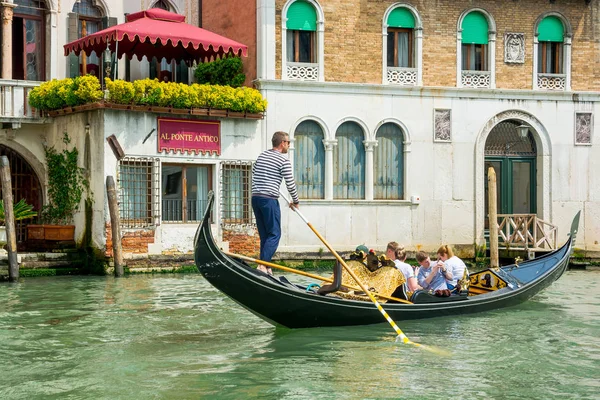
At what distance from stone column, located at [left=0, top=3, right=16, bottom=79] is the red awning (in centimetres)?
80

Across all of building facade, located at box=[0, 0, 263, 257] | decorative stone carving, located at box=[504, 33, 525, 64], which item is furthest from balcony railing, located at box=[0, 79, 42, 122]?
decorative stone carving, located at box=[504, 33, 525, 64]

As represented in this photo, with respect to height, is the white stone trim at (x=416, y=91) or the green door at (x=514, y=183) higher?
the white stone trim at (x=416, y=91)

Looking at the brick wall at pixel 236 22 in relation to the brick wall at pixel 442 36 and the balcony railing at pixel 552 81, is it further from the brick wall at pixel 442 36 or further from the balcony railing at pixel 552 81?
the balcony railing at pixel 552 81

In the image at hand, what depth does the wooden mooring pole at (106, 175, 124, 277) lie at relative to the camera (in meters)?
13.7

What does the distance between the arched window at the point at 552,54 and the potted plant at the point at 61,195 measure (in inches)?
300

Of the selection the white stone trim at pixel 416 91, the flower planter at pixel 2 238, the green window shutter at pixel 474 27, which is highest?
the green window shutter at pixel 474 27

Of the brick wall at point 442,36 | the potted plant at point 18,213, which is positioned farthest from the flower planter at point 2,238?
the brick wall at point 442,36

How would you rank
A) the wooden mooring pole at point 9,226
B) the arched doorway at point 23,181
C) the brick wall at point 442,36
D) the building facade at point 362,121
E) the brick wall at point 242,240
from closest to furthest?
the wooden mooring pole at point 9,226
the building facade at point 362,121
the brick wall at point 242,240
the arched doorway at point 23,181
the brick wall at point 442,36

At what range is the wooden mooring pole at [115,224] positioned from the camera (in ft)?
44.8

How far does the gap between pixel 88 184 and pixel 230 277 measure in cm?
702

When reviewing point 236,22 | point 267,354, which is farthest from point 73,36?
point 267,354

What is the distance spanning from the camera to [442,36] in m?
16.6

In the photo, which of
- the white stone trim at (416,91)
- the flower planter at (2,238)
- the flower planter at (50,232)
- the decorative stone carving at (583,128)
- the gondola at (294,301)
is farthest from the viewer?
the decorative stone carving at (583,128)

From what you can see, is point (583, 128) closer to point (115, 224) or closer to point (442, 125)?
point (442, 125)
